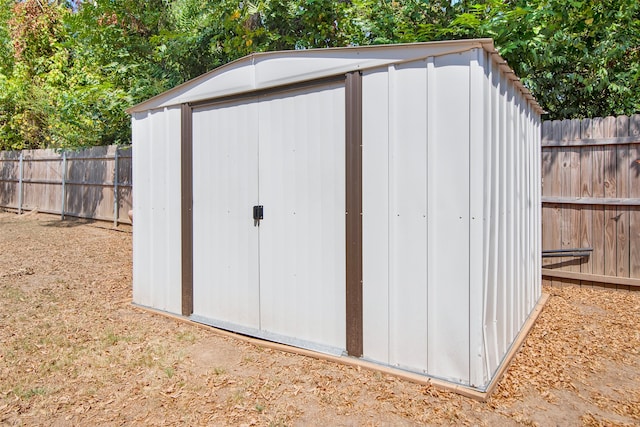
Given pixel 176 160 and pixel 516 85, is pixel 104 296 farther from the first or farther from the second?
pixel 516 85

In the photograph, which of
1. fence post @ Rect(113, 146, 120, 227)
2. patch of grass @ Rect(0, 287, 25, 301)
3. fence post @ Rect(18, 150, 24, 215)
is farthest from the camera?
fence post @ Rect(18, 150, 24, 215)

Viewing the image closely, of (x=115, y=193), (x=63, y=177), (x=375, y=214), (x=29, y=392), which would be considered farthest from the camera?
(x=63, y=177)

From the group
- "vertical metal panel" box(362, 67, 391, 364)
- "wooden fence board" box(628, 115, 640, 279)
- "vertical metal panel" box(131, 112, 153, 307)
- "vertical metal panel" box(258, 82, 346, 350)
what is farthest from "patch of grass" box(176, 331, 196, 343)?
"wooden fence board" box(628, 115, 640, 279)

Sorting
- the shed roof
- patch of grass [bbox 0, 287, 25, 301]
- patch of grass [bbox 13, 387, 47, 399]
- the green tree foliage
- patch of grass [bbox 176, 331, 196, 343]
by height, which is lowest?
patch of grass [bbox 13, 387, 47, 399]

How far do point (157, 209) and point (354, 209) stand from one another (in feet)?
7.51

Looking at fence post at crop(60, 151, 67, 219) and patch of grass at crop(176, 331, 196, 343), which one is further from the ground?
fence post at crop(60, 151, 67, 219)

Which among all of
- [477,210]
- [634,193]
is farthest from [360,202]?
[634,193]

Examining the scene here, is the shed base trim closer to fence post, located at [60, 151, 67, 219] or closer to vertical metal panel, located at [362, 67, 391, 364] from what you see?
vertical metal panel, located at [362, 67, 391, 364]

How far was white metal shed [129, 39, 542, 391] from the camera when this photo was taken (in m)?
2.73

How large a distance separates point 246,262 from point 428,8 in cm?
485

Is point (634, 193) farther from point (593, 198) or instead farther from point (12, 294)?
point (12, 294)

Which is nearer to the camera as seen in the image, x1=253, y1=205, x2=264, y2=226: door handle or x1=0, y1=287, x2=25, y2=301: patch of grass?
x1=253, y1=205, x2=264, y2=226: door handle

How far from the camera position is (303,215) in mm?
3389

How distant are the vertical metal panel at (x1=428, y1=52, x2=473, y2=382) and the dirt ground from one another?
0.26 metres
